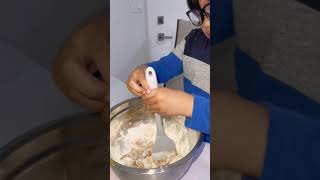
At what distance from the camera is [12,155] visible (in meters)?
0.34

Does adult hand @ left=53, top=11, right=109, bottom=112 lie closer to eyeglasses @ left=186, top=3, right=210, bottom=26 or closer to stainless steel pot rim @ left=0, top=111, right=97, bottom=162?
stainless steel pot rim @ left=0, top=111, right=97, bottom=162

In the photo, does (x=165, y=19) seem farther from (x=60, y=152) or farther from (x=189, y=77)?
(x=60, y=152)

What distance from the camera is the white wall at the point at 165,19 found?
1.36 feet

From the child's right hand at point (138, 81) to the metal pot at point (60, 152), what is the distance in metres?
0.07

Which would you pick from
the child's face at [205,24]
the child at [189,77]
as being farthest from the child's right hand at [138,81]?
the child's face at [205,24]

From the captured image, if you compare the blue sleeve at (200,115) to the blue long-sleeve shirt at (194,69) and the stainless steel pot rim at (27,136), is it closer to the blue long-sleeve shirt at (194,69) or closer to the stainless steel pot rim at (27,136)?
the blue long-sleeve shirt at (194,69)

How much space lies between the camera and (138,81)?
0.41 metres

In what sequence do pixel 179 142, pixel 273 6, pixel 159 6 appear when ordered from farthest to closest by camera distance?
pixel 179 142 < pixel 159 6 < pixel 273 6

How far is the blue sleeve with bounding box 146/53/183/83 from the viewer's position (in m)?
0.42

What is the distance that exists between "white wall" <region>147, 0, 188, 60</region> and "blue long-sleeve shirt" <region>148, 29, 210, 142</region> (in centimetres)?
1

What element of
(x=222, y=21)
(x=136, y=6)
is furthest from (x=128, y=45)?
(x=222, y=21)

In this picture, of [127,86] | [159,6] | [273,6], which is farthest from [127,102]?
[273,6]

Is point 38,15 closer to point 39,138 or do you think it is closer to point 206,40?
point 39,138

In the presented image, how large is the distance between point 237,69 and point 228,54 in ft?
0.06
